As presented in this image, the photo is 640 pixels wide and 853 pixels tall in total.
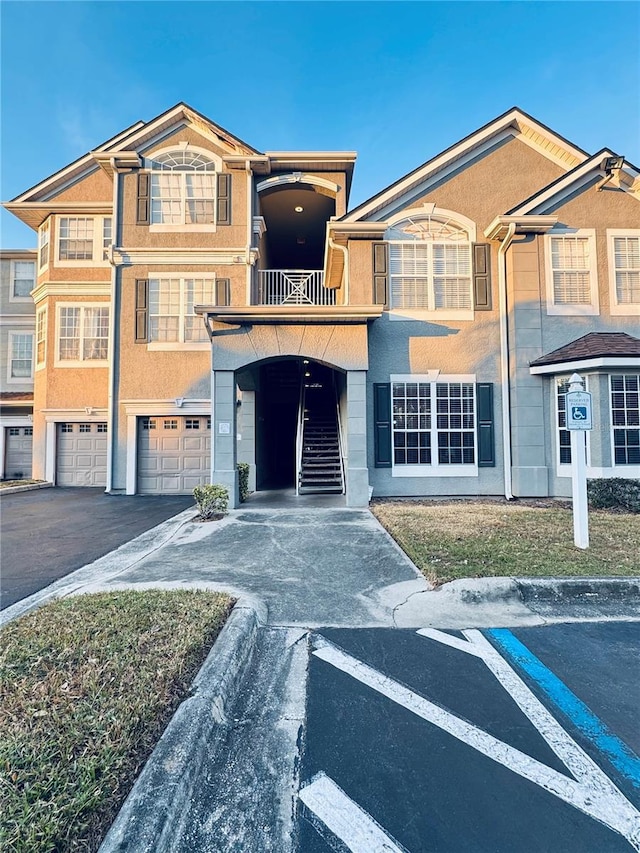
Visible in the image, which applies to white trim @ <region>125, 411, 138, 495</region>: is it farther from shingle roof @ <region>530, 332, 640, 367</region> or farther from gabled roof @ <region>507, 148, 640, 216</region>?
gabled roof @ <region>507, 148, 640, 216</region>

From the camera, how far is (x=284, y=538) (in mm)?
6918

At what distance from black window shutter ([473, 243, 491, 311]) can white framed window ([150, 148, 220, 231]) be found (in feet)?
26.2

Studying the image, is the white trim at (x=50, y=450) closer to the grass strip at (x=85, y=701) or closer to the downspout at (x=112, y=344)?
the downspout at (x=112, y=344)

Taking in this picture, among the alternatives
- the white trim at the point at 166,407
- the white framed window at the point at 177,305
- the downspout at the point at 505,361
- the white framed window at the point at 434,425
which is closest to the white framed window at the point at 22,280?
the white framed window at the point at 177,305

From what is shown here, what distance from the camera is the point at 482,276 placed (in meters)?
11.0

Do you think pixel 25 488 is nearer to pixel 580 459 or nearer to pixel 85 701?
pixel 85 701

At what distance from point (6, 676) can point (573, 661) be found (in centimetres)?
401

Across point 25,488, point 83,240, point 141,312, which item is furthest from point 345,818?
point 83,240

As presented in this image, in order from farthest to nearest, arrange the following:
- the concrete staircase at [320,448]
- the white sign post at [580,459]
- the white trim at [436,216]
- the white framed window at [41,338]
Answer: the white framed window at [41,338] < the concrete staircase at [320,448] < the white trim at [436,216] < the white sign post at [580,459]

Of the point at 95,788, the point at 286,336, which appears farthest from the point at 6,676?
the point at 286,336

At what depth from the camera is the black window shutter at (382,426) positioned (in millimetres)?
10617

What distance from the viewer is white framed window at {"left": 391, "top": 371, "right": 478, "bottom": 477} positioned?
35.2 ft

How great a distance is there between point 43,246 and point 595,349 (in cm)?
1791

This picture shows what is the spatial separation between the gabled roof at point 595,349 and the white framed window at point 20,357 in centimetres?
1872
